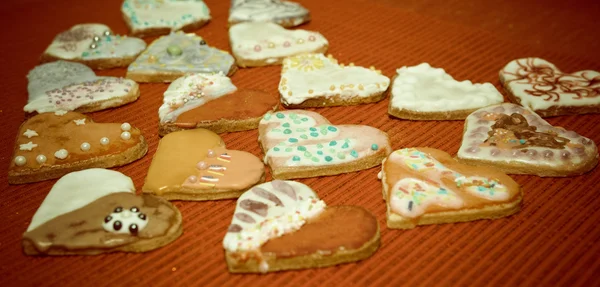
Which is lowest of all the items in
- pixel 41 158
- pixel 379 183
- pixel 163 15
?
pixel 379 183

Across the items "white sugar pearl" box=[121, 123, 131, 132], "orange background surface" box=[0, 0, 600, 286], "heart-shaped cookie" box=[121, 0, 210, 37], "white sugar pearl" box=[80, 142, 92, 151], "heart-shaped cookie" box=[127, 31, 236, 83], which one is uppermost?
"heart-shaped cookie" box=[121, 0, 210, 37]

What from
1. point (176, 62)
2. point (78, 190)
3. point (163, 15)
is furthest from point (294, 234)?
point (163, 15)

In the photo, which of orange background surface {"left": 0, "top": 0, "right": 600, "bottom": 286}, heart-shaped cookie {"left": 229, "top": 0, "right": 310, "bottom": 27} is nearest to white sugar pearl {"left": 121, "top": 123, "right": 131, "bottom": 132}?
orange background surface {"left": 0, "top": 0, "right": 600, "bottom": 286}

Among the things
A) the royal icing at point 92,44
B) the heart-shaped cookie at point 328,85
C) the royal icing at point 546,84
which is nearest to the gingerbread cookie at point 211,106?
the heart-shaped cookie at point 328,85

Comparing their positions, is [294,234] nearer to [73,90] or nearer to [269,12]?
[73,90]

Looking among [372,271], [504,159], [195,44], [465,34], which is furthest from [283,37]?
[372,271]

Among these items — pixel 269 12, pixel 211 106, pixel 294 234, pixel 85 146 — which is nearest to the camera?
pixel 294 234

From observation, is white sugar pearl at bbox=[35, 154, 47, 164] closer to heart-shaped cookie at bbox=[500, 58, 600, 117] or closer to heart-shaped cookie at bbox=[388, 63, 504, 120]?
heart-shaped cookie at bbox=[388, 63, 504, 120]

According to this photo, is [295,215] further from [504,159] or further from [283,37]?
[283,37]

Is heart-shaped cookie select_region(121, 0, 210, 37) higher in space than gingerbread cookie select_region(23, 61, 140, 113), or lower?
higher
